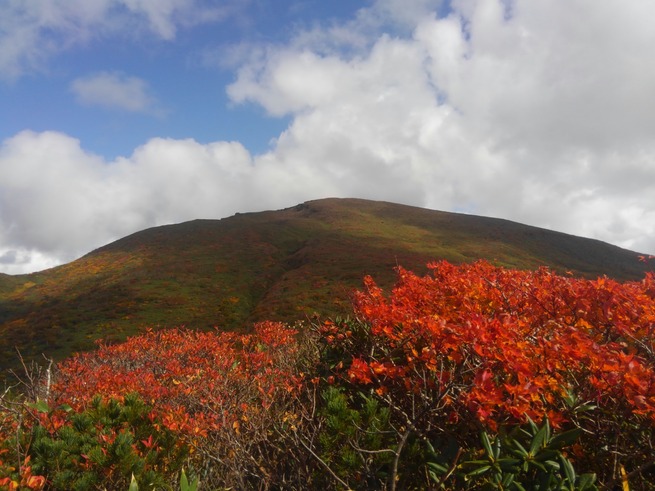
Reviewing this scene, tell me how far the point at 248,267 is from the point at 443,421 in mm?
54558

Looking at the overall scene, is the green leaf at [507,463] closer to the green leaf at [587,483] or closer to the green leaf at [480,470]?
the green leaf at [480,470]

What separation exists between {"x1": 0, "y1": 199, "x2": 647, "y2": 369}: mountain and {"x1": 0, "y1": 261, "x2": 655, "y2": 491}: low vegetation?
77.5 feet

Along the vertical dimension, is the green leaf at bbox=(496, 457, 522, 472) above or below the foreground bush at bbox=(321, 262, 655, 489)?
below

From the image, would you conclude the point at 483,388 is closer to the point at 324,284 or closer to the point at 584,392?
the point at 584,392

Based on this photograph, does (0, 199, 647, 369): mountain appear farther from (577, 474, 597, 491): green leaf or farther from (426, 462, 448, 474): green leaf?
(577, 474, 597, 491): green leaf

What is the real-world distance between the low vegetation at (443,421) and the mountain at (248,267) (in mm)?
23622

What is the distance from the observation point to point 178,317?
38438mm

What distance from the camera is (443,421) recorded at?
5.49 m

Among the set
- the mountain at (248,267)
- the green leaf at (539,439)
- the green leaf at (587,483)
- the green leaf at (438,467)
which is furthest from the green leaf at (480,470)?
the mountain at (248,267)

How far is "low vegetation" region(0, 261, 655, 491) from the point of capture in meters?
4.20

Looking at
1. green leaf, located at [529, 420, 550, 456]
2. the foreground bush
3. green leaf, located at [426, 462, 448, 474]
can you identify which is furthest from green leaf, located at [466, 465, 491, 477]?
green leaf, located at [529, 420, 550, 456]

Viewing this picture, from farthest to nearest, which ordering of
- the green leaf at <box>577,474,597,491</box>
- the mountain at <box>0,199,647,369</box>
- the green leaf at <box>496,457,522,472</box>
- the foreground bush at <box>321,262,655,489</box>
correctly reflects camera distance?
the mountain at <box>0,199,647,369</box> → the foreground bush at <box>321,262,655,489</box> → the green leaf at <box>496,457,522,472</box> → the green leaf at <box>577,474,597,491</box>

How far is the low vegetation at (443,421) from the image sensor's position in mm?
4199

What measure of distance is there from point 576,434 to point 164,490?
495cm
